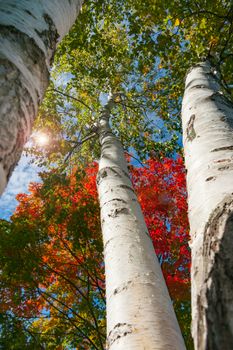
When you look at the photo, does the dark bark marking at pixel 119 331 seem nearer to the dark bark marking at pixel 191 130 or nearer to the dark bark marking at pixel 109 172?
the dark bark marking at pixel 191 130

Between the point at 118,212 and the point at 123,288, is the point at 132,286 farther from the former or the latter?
the point at 118,212

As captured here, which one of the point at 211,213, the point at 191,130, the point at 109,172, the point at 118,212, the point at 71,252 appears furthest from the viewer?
the point at 71,252

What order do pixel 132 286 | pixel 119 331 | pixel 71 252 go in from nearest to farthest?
pixel 119 331
pixel 132 286
pixel 71 252

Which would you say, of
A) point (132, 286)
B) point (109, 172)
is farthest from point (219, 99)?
point (109, 172)

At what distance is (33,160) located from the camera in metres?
10.9

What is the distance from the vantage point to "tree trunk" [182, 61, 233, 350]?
67 centimetres

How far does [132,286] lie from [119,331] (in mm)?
303

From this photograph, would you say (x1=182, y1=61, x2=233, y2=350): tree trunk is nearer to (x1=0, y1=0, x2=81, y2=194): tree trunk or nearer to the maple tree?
(x1=0, y1=0, x2=81, y2=194): tree trunk

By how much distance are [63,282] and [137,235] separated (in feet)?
33.4

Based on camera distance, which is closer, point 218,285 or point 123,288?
point 218,285

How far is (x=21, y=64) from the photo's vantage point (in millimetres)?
1147

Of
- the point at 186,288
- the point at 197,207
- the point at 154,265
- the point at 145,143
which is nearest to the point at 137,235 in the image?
the point at 154,265

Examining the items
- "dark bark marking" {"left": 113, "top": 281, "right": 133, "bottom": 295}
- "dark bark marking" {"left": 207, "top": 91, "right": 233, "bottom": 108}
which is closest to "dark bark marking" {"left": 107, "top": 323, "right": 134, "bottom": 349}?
"dark bark marking" {"left": 113, "top": 281, "right": 133, "bottom": 295}

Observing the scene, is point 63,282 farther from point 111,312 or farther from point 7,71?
point 7,71
